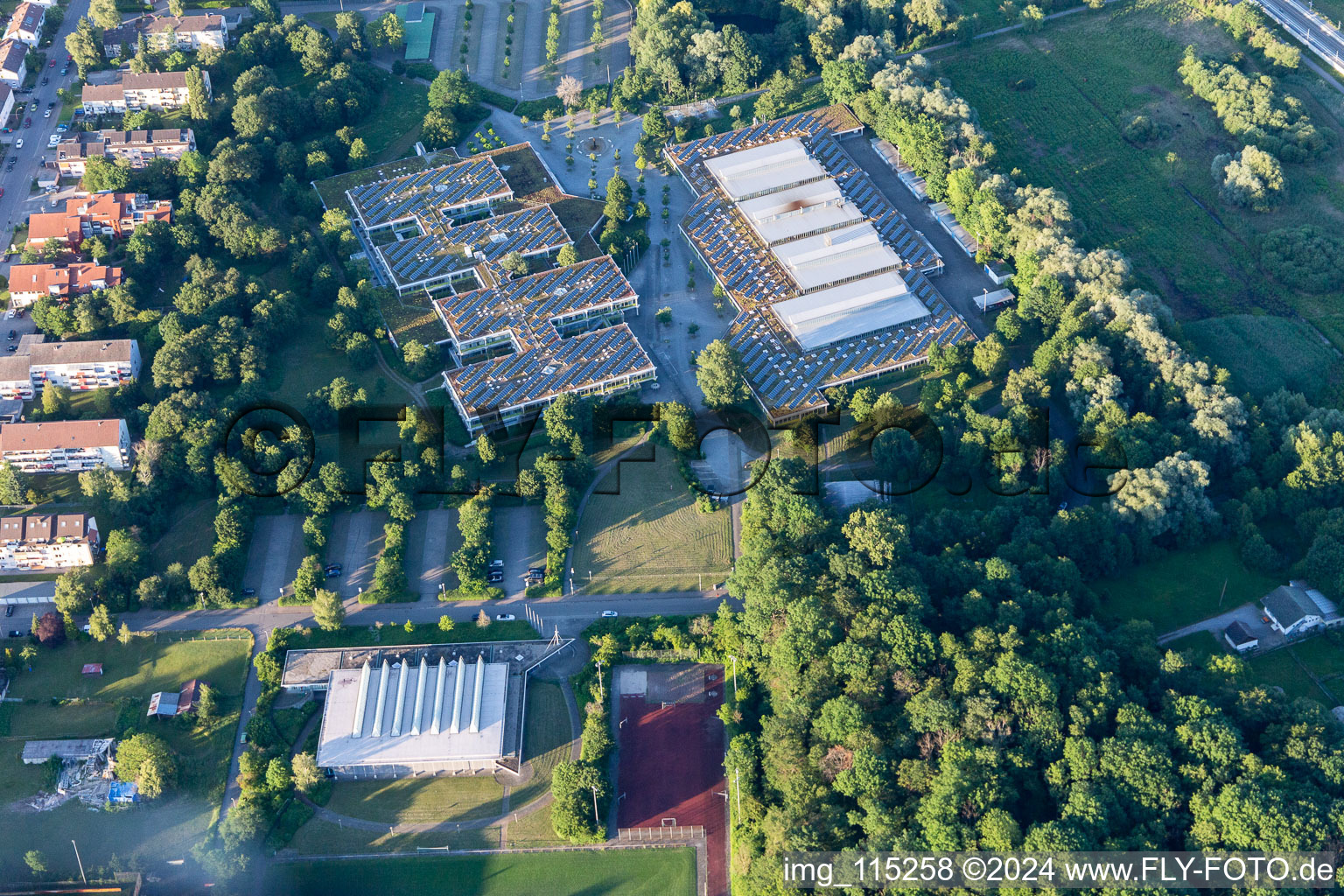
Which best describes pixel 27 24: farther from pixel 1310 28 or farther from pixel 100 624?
pixel 1310 28

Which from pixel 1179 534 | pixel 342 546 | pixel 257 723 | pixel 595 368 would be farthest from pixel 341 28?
pixel 1179 534

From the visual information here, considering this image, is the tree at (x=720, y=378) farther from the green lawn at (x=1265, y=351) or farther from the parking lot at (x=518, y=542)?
the green lawn at (x=1265, y=351)

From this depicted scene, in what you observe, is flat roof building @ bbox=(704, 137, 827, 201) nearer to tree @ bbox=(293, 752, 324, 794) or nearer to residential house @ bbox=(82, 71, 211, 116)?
residential house @ bbox=(82, 71, 211, 116)

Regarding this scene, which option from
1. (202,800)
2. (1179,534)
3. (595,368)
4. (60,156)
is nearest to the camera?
(202,800)

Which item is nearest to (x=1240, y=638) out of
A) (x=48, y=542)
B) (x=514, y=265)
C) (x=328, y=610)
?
(x=328, y=610)

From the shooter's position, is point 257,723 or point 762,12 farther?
point 762,12

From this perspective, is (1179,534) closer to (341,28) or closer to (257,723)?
(257,723)

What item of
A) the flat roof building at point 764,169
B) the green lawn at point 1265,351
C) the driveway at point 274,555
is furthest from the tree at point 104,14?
the green lawn at point 1265,351
